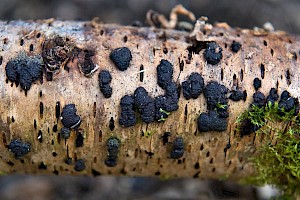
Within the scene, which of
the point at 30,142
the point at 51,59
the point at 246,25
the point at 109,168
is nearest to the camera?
the point at 51,59

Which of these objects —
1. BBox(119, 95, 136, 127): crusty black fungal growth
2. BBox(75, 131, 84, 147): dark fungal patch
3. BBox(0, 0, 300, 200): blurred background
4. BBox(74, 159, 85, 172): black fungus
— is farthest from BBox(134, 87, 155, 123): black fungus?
BBox(0, 0, 300, 200): blurred background

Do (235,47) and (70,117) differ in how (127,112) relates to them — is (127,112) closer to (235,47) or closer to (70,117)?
(70,117)

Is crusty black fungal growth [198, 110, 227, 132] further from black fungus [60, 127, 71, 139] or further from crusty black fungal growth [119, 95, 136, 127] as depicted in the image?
black fungus [60, 127, 71, 139]

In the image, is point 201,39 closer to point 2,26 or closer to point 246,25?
point 2,26

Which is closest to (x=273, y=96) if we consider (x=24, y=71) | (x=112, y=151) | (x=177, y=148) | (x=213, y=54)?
(x=213, y=54)

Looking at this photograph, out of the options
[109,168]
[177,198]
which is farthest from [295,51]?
[177,198]

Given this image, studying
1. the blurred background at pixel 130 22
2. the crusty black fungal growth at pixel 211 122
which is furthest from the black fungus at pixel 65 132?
the blurred background at pixel 130 22
